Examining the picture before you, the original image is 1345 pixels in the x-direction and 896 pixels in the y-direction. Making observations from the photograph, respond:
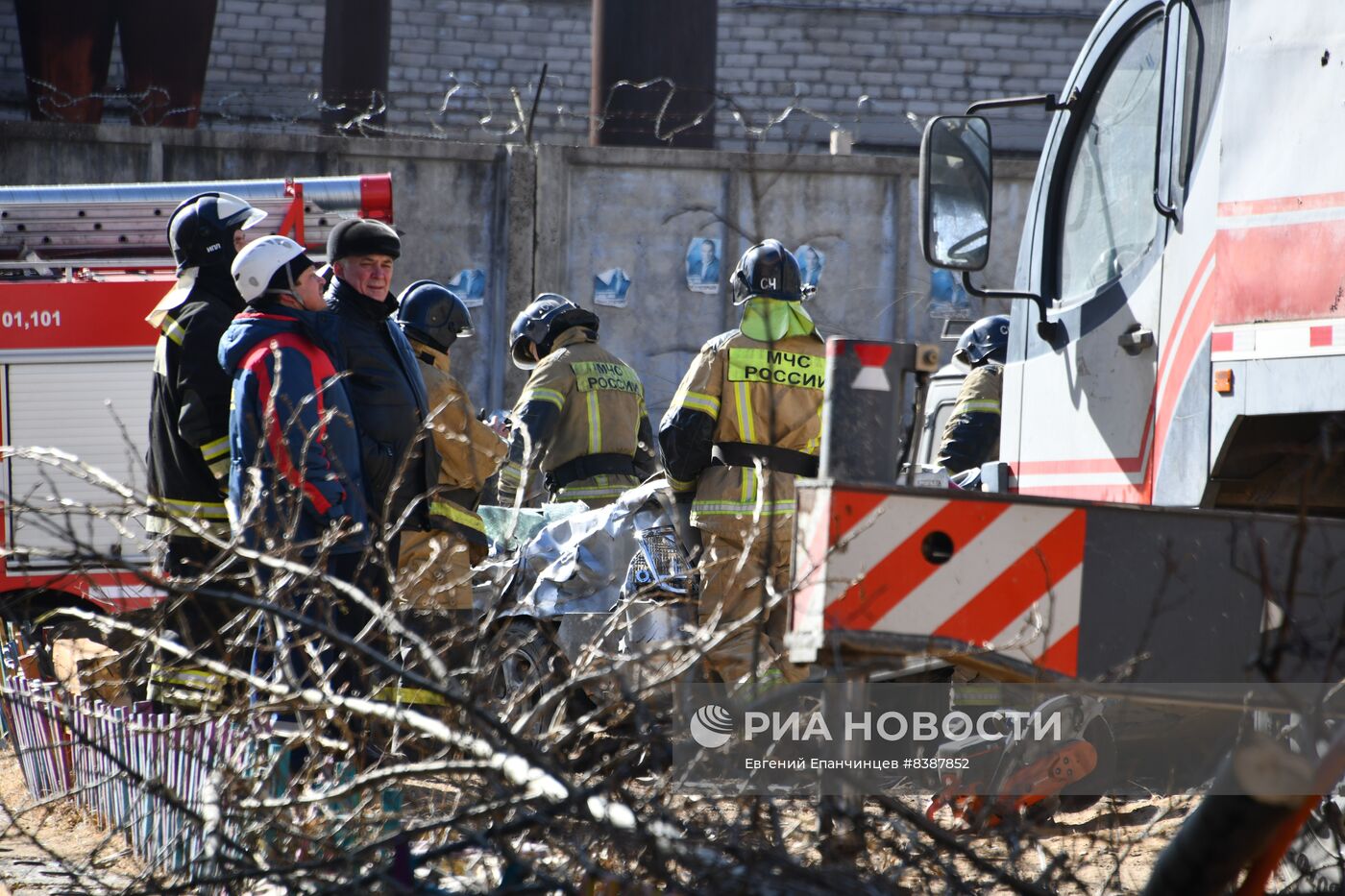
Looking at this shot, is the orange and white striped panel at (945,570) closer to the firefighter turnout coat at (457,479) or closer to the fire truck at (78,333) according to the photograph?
the firefighter turnout coat at (457,479)

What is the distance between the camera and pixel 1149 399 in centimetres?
367

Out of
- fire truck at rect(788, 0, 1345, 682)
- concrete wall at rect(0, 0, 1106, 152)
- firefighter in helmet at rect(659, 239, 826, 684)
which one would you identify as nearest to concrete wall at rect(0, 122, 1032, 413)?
firefighter in helmet at rect(659, 239, 826, 684)

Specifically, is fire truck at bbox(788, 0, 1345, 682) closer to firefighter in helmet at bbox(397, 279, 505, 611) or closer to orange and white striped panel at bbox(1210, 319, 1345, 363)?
orange and white striped panel at bbox(1210, 319, 1345, 363)

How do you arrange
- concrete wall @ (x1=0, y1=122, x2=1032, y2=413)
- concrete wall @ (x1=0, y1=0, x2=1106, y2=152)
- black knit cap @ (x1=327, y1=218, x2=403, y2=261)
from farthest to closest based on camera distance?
concrete wall @ (x1=0, y1=0, x2=1106, y2=152), concrete wall @ (x1=0, y1=122, x2=1032, y2=413), black knit cap @ (x1=327, y1=218, x2=403, y2=261)

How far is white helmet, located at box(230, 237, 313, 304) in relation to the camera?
489 cm

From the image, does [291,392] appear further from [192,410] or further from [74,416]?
[74,416]

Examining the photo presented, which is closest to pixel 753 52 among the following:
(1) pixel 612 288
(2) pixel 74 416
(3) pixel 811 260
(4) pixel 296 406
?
(3) pixel 811 260

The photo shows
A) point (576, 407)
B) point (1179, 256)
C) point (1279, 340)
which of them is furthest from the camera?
point (576, 407)

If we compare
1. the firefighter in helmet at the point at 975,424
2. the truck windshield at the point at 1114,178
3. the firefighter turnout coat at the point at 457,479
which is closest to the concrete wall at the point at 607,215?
the firefighter in helmet at the point at 975,424

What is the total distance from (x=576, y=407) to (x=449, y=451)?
948 millimetres

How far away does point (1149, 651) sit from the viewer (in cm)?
284

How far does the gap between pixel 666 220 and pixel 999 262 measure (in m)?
2.50

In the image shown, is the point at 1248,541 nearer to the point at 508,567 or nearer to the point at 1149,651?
the point at 1149,651

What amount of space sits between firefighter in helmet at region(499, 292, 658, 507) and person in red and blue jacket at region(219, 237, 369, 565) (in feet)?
5.73
